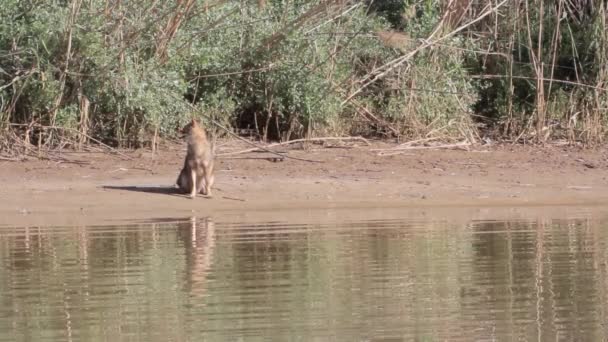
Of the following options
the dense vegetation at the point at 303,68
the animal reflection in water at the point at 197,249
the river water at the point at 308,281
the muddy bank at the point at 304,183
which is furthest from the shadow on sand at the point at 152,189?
the river water at the point at 308,281

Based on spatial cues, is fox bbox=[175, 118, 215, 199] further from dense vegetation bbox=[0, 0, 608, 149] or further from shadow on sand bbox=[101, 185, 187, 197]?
dense vegetation bbox=[0, 0, 608, 149]

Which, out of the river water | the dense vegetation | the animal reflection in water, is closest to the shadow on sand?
the animal reflection in water

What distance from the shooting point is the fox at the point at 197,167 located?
1385 centimetres

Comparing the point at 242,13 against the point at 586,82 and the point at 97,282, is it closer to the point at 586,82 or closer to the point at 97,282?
the point at 586,82

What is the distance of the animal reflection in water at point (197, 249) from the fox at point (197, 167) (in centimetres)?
91

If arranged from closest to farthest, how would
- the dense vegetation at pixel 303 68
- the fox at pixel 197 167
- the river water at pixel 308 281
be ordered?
the river water at pixel 308 281
the fox at pixel 197 167
the dense vegetation at pixel 303 68

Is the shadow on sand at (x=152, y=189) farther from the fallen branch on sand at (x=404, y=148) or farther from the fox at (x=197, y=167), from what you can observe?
the fallen branch on sand at (x=404, y=148)

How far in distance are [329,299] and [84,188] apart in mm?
6932

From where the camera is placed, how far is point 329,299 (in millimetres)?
7676

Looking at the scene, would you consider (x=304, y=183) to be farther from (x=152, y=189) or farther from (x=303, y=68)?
(x=303, y=68)

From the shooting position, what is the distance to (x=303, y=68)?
16359 millimetres

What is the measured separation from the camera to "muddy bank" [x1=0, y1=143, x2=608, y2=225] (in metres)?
13.6

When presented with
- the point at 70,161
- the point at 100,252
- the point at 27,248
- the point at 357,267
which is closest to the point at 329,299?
the point at 357,267

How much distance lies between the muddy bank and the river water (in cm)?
130
